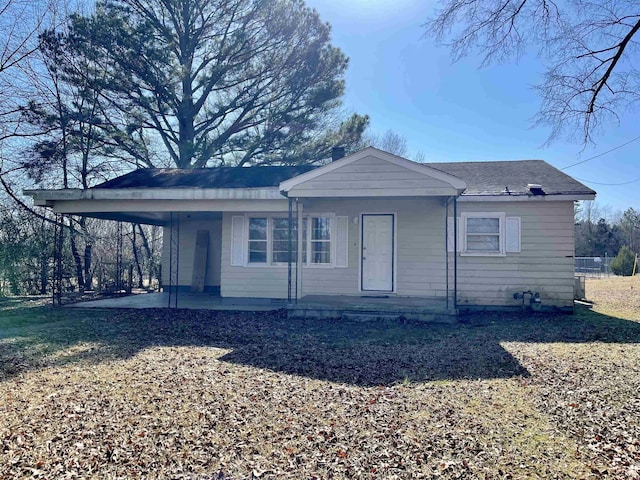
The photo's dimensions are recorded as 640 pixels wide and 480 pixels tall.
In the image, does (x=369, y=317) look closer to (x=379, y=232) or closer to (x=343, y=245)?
(x=343, y=245)

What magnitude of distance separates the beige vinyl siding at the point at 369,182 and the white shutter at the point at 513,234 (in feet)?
7.83

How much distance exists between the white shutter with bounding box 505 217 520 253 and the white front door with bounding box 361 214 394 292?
8.63 ft

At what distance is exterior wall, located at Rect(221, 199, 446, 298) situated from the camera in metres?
9.82

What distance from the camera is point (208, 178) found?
11.9m

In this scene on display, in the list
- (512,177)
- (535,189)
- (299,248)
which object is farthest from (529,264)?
(299,248)

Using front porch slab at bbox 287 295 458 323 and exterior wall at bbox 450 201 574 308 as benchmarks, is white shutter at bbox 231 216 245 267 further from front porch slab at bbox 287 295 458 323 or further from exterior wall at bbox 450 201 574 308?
exterior wall at bbox 450 201 574 308

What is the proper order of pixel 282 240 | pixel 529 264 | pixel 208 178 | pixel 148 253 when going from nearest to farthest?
1. pixel 529 264
2. pixel 282 240
3. pixel 208 178
4. pixel 148 253

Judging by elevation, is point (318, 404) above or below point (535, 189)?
below

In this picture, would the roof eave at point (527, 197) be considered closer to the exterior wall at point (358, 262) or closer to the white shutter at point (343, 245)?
the exterior wall at point (358, 262)

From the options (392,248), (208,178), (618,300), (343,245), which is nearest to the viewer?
(392,248)

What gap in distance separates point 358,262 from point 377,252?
52 centimetres

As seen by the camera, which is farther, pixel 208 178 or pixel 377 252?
pixel 208 178

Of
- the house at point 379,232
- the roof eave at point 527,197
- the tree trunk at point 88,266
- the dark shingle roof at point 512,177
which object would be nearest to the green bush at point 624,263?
the dark shingle roof at point 512,177

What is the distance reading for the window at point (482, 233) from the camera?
9.61 m
